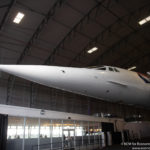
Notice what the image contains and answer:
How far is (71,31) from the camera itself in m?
16.1

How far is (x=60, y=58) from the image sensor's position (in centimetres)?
1980

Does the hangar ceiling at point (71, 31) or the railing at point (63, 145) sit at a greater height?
the hangar ceiling at point (71, 31)

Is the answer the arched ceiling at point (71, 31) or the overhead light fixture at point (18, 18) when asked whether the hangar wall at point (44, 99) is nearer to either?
the arched ceiling at point (71, 31)

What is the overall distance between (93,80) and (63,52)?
44.9 feet

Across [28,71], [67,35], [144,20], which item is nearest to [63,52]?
[67,35]

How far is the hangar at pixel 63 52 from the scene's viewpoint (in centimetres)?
1239

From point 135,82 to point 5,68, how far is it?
4.72 m

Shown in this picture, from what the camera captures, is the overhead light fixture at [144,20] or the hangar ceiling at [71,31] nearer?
the hangar ceiling at [71,31]

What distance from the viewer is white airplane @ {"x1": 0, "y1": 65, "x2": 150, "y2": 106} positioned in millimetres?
4848

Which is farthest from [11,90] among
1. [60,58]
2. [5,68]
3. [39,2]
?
[5,68]

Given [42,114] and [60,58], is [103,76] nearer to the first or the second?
[42,114]

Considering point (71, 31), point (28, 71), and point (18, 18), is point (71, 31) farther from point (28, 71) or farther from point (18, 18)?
point (28, 71)

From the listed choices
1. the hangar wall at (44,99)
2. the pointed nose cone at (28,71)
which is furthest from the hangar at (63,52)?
the pointed nose cone at (28,71)

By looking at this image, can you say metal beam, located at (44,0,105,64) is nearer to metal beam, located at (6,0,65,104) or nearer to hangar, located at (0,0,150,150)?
hangar, located at (0,0,150,150)
